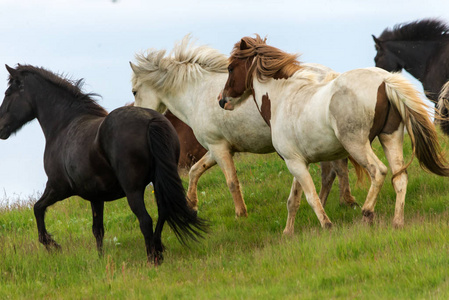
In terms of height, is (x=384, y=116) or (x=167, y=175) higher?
(x=384, y=116)

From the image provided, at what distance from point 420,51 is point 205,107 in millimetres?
7171

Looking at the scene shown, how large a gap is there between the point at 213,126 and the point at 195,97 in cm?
74

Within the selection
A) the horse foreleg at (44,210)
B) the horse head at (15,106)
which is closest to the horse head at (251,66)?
the horse foreleg at (44,210)

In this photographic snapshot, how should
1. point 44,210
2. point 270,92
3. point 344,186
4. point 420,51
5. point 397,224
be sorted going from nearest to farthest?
point 397,224
point 270,92
point 44,210
point 344,186
point 420,51

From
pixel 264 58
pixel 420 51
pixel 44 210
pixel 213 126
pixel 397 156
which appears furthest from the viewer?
pixel 420 51

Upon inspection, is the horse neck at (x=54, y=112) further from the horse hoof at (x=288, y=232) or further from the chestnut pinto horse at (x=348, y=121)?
the horse hoof at (x=288, y=232)

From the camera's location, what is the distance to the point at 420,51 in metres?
14.5

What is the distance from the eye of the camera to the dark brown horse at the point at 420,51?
14023mm

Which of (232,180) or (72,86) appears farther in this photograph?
(232,180)

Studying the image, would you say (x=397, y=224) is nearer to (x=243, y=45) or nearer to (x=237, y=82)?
(x=237, y=82)

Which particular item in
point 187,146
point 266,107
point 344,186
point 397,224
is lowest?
point 397,224

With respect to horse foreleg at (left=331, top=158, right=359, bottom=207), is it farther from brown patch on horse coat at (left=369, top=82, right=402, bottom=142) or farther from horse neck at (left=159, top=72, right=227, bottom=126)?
brown patch on horse coat at (left=369, top=82, right=402, bottom=142)

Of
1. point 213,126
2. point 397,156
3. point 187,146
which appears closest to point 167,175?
point 397,156

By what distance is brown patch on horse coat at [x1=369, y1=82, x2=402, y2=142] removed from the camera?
670cm
